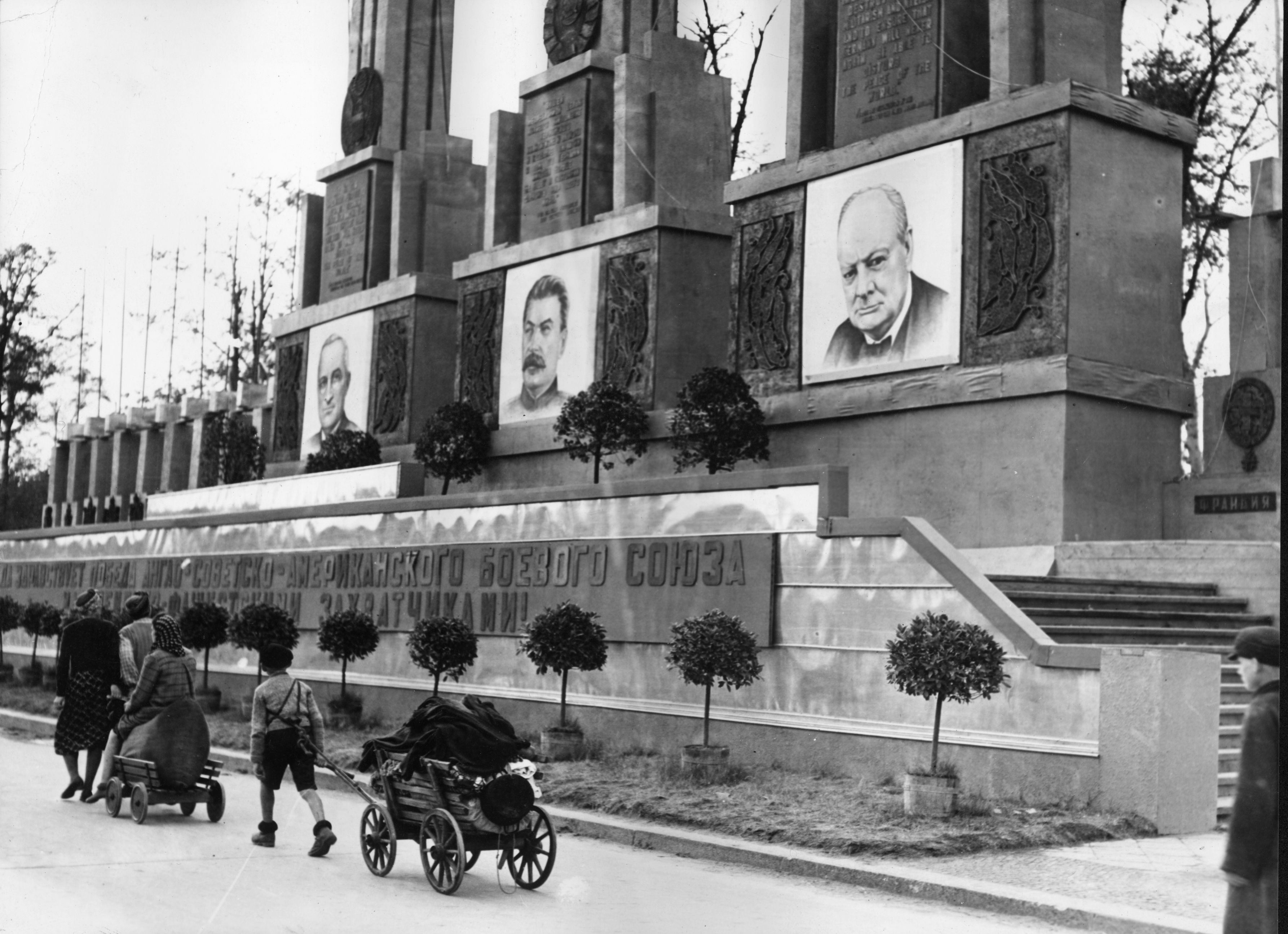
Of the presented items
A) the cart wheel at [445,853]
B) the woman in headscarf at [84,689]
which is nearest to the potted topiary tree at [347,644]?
the woman in headscarf at [84,689]

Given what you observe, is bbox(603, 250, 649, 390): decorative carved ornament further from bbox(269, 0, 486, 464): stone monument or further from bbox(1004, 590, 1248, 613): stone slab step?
bbox(1004, 590, 1248, 613): stone slab step

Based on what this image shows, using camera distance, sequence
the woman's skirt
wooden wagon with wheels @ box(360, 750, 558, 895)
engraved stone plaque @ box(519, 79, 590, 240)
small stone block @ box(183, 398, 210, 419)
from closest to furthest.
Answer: wooden wagon with wheels @ box(360, 750, 558, 895) < the woman's skirt < engraved stone plaque @ box(519, 79, 590, 240) < small stone block @ box(183, 398, 210, 419)

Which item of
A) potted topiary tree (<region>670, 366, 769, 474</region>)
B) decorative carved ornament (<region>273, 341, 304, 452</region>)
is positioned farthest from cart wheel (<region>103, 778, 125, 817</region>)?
decorative carved ornament (<region>273, 341, 304, 452</region>)

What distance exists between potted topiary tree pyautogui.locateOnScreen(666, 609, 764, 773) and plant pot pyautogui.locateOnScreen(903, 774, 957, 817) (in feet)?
8.19

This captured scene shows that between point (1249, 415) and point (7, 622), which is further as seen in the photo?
point (7, 622)

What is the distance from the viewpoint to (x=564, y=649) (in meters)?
16.2

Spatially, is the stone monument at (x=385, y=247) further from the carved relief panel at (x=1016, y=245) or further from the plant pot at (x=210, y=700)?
the carved relief panel at (x=1016, y=245)

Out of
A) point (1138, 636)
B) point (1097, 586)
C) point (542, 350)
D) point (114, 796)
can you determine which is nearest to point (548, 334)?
point (542, 350)

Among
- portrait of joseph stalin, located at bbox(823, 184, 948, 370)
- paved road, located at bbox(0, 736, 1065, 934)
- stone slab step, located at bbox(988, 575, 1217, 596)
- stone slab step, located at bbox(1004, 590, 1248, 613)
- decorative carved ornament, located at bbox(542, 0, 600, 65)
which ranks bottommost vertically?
paved road, located at bbox(0, 736, 1065, 934)

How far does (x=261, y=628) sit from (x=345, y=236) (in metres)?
14.1

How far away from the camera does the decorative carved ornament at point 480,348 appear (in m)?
26.8

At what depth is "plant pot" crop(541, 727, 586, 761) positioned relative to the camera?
16359mm

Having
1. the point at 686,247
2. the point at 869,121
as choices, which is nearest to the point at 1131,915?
the point at 869,121

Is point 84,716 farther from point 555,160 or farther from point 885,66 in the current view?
point 555,160
